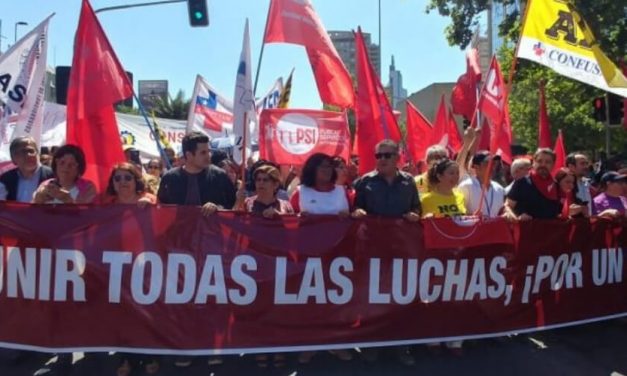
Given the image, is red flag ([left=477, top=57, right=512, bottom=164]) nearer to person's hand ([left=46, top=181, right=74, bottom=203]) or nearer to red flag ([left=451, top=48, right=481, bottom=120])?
red flag ([left=451, top=48, right=481, bottom=120])

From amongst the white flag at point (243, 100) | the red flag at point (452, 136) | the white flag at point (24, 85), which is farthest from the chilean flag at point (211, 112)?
the white flag at point (24, 85)

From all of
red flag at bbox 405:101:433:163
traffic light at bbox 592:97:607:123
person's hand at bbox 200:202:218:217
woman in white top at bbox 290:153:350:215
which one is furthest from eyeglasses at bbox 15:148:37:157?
traffic light at bbox 592:97:607:123

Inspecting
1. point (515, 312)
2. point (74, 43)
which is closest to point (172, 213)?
point (74, 43)

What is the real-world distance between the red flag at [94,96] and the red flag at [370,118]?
223 cm

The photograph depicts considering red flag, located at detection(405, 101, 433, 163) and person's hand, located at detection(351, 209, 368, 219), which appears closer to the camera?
person's hand, located at detection(351, 209, 368, 219)

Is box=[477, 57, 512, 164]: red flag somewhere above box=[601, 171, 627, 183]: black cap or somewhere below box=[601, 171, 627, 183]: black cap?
above

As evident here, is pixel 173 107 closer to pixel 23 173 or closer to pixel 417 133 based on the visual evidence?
pixel 417 133

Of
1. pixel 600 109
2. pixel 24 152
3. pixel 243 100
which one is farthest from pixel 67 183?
pixel 600 109

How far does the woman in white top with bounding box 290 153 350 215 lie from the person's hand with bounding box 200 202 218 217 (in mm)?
754

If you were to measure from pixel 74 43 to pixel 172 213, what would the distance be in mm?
1904

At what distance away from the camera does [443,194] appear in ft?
19.5

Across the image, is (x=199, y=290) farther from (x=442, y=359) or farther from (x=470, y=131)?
(x=470, y=131)

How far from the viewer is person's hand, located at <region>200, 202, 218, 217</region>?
5.17m

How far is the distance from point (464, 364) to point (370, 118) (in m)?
2.52
